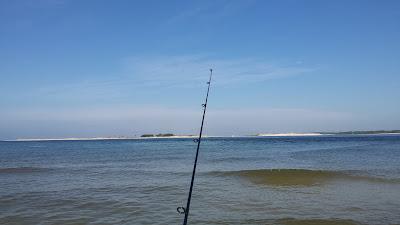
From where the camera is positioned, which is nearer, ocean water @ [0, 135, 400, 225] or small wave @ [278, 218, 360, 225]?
small wave @ [278, 218, 360, 225]

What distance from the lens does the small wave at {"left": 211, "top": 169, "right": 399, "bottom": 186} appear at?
18.3 meters

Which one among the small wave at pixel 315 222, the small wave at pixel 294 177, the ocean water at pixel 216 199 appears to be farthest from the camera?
the small wave at pixel 294 177

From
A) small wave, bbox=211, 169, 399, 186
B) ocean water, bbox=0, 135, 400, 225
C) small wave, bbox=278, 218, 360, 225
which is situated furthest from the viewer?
small wave, bbox=211, 169, 399, 186

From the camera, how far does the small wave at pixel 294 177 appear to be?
18344 millimetres

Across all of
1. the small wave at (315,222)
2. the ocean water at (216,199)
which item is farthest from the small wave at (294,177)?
the small wave at (315,222)

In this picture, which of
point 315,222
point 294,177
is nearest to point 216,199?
point 315,222

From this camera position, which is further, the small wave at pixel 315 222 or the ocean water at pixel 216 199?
the ocean water at pixel 216 199

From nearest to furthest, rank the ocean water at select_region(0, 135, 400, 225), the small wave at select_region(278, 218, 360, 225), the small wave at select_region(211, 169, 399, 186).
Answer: the small wave at select_region(278, 218, 360, 225) < the ocean water at select_region(0, 135, 400, 225) < the small wave at select_region(211, 169, 399, 186)

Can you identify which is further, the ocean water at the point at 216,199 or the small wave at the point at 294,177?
the small wave at the point at 294,177

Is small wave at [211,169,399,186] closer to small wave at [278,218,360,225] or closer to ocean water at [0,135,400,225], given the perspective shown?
ocean water at [0,135,400,225]

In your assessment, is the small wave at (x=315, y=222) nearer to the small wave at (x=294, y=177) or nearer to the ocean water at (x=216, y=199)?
the ocean water at (x=216, y=199)

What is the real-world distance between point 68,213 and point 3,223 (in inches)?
71.6

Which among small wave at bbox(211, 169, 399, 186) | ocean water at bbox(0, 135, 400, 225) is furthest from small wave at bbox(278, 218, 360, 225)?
small wave at bbox(211, 169, 399, 186)

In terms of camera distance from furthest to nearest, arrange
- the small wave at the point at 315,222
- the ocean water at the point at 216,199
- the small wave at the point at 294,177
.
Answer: the small wave at the point at 294,177, the ocean water at the point at 216,199, the small wave at the point at 315,222
